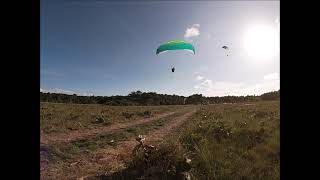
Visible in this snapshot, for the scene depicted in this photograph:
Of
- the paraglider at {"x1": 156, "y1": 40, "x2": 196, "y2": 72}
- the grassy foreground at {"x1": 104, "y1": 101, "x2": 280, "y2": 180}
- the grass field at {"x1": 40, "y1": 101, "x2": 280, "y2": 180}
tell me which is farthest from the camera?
the paraglider at {"x1": 156, "y1": 40, "x2": 196, "y2": 72}

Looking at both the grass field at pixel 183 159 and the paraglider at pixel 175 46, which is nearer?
the grass field at pixel 183 159

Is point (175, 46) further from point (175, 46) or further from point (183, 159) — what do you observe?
point (183, 159)

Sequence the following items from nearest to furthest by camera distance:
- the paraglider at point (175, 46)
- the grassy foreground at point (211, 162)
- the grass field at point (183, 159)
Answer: the grassy foreground at point (211, 162), the grass field at point (183, 159), the paraglider at point (175, 46)

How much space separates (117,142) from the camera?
10.5 m

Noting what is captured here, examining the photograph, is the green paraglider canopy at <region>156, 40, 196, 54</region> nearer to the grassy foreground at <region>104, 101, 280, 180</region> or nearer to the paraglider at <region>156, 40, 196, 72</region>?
the paraglider at <region>156, 40, 196, 72</region>

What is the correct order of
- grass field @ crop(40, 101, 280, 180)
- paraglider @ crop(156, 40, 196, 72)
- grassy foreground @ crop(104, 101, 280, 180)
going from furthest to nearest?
paraglider @ crop(156, 40, 196, 72) → grass field @ crop(40, 101, 280, 180) → grassy foreground @ crop(104, 101, 280, 180)

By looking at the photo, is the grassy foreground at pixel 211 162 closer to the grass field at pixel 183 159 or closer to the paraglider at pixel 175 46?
the grass field at pixel 183 159

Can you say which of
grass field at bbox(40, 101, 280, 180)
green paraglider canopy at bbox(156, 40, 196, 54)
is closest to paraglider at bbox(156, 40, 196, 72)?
green paraglider canopy at bbox(156, 40, 196, 54)

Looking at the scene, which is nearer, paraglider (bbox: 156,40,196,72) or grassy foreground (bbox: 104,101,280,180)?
grassy foreground (bbox: 104,101,280,180)

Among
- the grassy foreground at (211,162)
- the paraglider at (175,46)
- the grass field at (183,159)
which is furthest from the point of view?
the paraglider at (175,46)

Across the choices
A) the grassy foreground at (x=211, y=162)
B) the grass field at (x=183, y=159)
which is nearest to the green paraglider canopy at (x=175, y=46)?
the grass field at (x=183, y=159)
